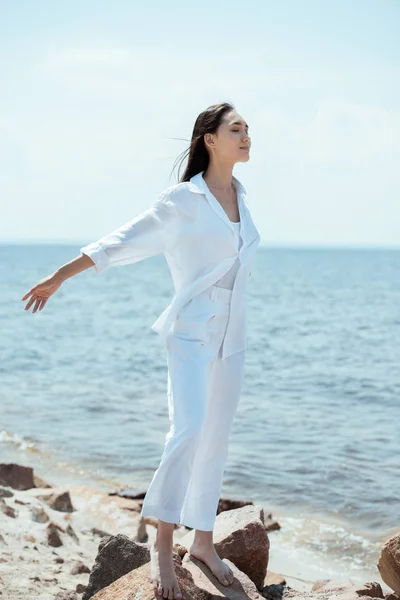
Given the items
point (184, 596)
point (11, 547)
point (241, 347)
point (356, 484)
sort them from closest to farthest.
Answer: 1. point (184, 596)
2. point (241, 347)
3. point (11, 547)
4. point (356, 484)

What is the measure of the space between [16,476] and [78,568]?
288 cm

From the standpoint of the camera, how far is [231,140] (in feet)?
13.3

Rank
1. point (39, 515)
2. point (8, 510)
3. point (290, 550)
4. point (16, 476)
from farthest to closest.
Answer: point (16, 476) < point (290, 550) < point (39, 515) < point (8, 510)

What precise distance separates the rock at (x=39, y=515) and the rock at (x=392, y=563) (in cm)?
294

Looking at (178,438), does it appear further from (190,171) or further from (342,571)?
(342,571)

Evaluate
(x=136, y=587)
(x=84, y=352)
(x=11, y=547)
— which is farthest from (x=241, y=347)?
(x=84, y=352)

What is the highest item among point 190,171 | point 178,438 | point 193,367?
point 190,171

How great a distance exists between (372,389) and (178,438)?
1140 centimetres

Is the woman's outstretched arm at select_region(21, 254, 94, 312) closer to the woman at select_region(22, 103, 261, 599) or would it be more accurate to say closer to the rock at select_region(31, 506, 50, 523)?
the woman at select_region(22, 103, 261, 599)

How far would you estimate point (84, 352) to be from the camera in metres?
20.2

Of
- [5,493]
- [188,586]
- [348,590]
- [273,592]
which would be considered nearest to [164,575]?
[188,586]

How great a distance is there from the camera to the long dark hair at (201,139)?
4125 millimetres

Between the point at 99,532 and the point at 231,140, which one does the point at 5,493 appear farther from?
the point at 231,140

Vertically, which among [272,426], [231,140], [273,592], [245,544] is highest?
[231,140]
